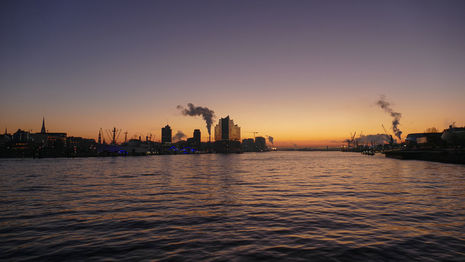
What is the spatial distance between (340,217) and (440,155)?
451 ft

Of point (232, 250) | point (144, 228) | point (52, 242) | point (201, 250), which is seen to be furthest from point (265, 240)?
point (52, 242)

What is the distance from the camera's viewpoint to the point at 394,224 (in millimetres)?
17250

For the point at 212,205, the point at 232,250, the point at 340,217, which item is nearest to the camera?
the point at 232,250

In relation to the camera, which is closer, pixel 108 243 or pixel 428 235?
pixel 108 243

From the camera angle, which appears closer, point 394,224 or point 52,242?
point 52,242

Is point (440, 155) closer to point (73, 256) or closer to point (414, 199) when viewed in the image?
point (414, 199)

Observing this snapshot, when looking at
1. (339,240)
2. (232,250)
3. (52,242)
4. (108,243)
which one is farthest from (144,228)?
(339,240)

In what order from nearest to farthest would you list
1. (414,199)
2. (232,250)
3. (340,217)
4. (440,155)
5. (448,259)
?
(448,259), (232,250), (340,217), (414,199), (440,155)

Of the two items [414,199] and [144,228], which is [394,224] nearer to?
[414,199]

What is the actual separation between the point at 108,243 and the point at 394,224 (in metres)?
16.9

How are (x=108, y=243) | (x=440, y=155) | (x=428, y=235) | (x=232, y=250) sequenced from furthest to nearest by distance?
1. (x=440, y=155)
2. (x=428, y=235)
3. (x=108, y=243)
4. (x=232, y=250)

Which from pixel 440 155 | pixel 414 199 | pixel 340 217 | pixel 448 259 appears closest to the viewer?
pixel 448 259

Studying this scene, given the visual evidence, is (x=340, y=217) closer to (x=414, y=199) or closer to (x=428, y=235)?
(x=428, y=235)

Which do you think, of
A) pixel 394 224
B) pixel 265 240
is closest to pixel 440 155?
pixel 394 224
